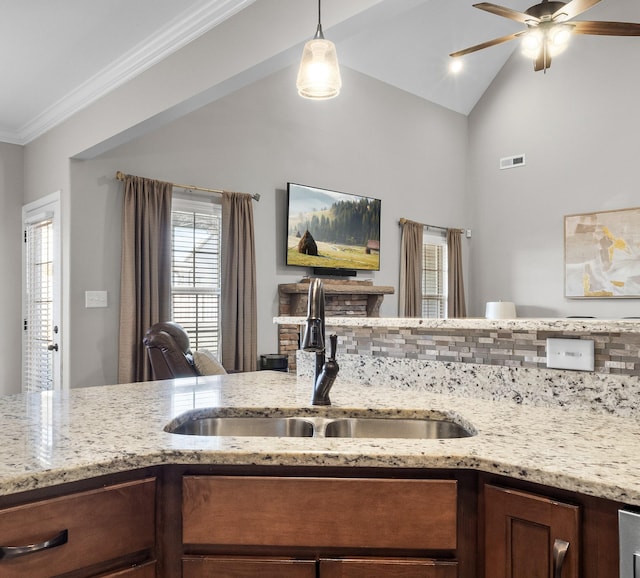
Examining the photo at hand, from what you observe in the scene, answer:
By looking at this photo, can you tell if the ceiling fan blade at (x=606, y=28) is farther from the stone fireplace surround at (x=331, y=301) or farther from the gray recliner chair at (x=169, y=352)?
the gray recliner chair at (x=169, y=352)

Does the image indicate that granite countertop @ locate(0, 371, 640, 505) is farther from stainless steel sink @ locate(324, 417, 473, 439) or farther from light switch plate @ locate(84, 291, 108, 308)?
light switch plate @ locate(84, 291, 108, 308)

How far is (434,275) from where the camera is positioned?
720 centimetres

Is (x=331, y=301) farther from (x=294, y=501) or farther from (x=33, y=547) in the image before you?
(x=33, y=547)

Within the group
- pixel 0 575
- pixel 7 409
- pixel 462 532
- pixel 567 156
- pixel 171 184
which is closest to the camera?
pixel 0 575

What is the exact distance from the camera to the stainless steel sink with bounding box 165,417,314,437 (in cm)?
166

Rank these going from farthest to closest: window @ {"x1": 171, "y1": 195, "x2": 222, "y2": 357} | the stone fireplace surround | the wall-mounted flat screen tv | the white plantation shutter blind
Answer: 1. the wall-mounted flat screen tv
2. the stone fireplace surround
3. window @ {"x1": 171, "y1": 195, "x2": 222, "y2": 357}
4. the white plantation shutter blind

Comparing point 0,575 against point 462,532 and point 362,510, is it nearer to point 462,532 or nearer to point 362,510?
point 362,510

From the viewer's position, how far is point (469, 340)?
1739 mm

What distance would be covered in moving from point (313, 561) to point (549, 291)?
6.32 meters

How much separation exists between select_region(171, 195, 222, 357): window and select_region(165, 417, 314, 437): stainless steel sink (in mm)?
3233

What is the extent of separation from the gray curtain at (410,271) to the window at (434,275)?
0.27 m

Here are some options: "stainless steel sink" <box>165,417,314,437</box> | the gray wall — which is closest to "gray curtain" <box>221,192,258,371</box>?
the gray wall

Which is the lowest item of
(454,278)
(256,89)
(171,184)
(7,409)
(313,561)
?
(313,561)

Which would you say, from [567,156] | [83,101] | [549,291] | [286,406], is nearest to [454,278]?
[549,291]
